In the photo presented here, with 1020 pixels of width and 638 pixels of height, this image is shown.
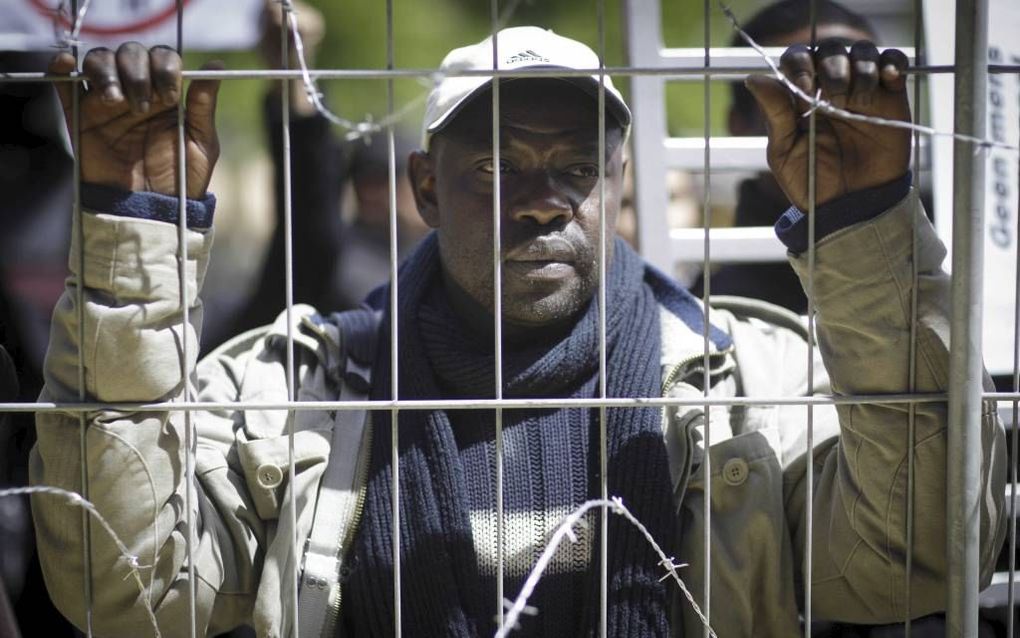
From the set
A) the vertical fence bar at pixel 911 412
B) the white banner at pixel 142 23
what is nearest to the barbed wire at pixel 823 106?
the vertical fence bar at pixel 911 412

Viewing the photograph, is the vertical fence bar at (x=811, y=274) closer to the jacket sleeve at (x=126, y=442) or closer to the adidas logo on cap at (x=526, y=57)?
the adidas logo on cap at (x=526, y=57)

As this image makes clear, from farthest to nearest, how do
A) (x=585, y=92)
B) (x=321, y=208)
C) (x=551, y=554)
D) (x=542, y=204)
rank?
(x=321, y=208) → (x=585, y=92) → (x=542, y=204) → (x=551, y=554)

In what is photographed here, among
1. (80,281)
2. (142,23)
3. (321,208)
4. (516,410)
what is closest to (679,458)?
(516,410)

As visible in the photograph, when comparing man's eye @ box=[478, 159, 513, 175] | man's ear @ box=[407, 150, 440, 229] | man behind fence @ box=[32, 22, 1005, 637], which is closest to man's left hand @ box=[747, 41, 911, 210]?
man behind fence @ box=[32, 22, 1005, 637]

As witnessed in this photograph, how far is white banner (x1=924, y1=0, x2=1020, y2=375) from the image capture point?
2.69 meters

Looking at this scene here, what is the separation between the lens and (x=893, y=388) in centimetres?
163

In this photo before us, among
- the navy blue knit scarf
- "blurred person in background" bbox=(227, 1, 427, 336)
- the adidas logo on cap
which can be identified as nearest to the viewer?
the navy blue knit scarf

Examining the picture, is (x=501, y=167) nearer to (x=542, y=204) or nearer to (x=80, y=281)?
(x=542, y=204)

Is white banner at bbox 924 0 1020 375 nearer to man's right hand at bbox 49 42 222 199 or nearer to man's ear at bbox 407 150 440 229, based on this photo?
man's ear at bbox 407 150 440 229

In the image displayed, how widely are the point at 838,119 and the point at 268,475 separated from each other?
98cm

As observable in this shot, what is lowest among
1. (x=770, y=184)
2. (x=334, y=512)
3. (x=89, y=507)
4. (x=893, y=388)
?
(x=334, y=512)

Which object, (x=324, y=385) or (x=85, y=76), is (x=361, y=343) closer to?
(x=324, y=385)

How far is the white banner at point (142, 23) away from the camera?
3014 mm

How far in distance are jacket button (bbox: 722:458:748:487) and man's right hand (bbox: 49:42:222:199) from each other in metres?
0.87
